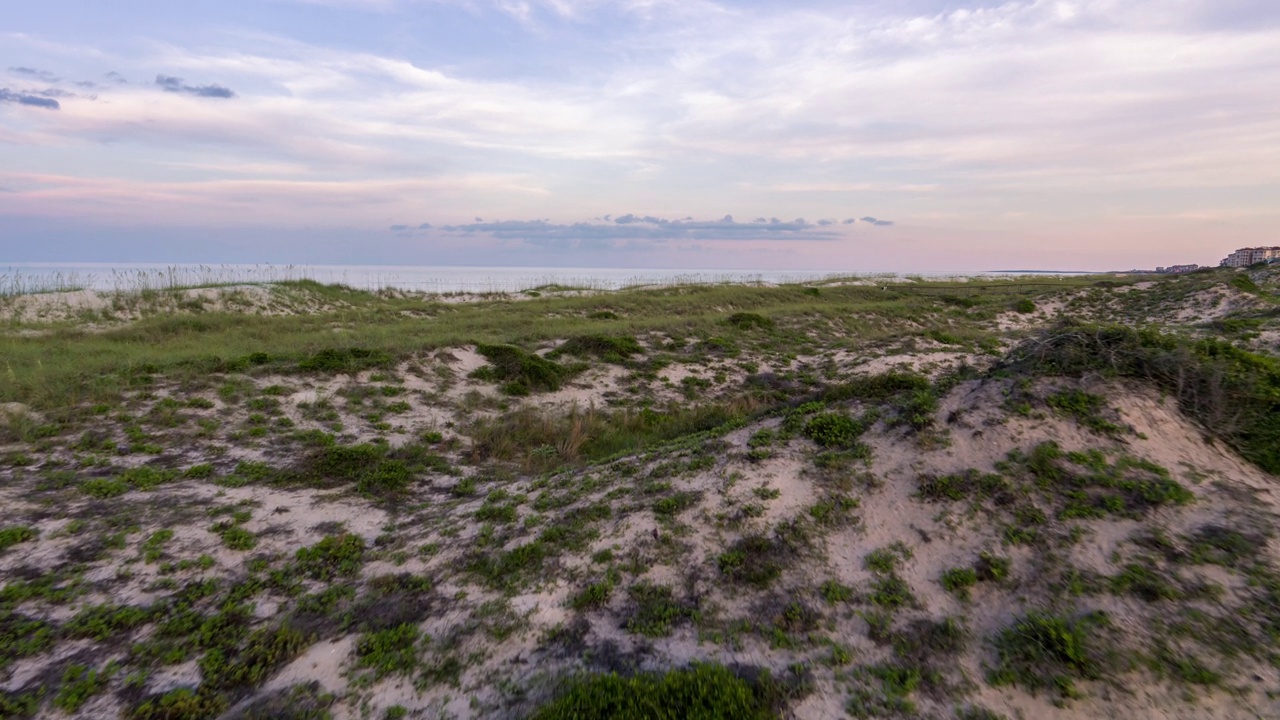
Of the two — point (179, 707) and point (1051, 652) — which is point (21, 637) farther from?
point (1051, 652)

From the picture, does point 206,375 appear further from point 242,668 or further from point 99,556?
point 242,668

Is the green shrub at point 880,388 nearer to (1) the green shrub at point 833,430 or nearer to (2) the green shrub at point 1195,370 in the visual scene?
(1) the green shrub at point 833,430

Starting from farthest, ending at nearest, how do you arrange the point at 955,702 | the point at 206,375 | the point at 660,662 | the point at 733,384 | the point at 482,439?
the point at 733,384 → the point at 206,375 → the point at 482,439 → the point at 660,662 → the point at 955,702

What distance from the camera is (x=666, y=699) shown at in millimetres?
4309

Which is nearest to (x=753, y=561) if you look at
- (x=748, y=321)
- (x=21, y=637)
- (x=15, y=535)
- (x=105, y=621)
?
(x=105, y=621)

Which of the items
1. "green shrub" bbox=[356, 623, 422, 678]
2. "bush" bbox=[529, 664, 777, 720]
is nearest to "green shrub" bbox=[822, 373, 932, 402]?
"bush" bbox=[529, 664, 777, 720]

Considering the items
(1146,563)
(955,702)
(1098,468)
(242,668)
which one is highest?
(1098,468)

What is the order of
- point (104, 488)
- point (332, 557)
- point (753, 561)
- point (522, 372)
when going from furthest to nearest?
1. point (522, 372)
2. point (104, 488)
3. point (332, 557)
4. point (753, 561)

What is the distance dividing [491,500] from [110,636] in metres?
3.95

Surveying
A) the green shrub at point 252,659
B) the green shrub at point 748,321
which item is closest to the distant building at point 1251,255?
the green shrub at point 748,321

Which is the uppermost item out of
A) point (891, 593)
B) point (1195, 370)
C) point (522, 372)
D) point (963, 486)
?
point (1195, 370)

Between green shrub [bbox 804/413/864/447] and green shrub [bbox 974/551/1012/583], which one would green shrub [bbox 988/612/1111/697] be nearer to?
green shrub [bbox 974/551/1012/583]

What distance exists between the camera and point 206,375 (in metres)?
13.0

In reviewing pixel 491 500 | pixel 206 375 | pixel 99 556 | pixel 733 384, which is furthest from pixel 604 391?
pixel 99 556
